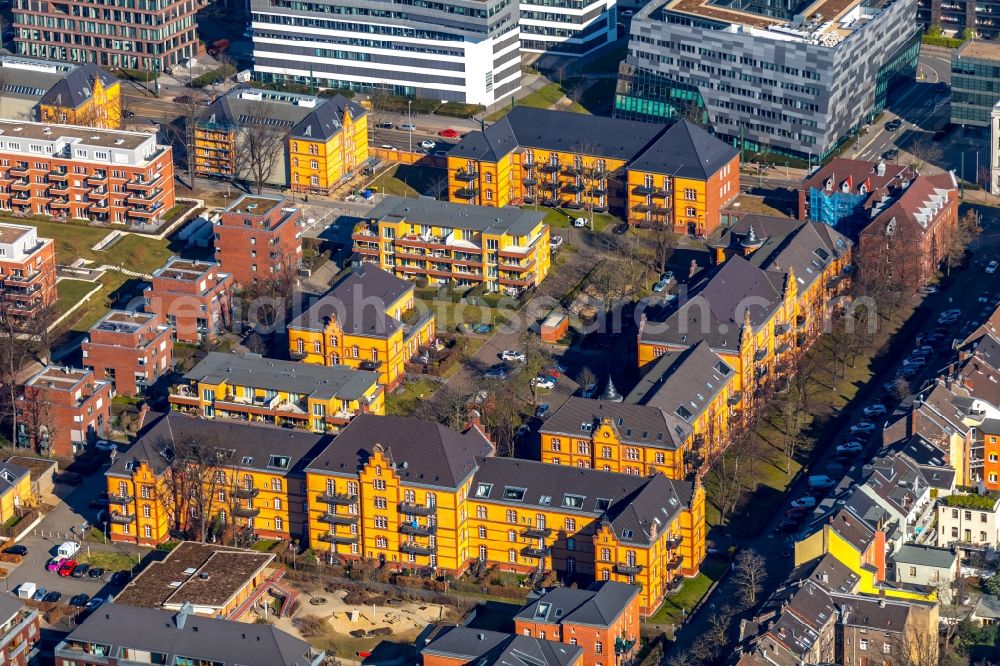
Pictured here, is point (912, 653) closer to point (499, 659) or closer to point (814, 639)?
point (814, 639)

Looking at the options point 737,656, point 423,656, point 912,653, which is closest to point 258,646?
point 423,656

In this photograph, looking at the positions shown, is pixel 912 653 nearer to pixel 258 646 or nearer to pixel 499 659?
pixel 499 659

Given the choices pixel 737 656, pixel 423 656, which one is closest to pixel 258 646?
pixel 423 656

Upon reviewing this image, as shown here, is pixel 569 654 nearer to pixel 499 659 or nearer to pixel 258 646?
pixel 499 659

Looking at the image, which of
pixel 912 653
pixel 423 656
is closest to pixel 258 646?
pixel 423 656
